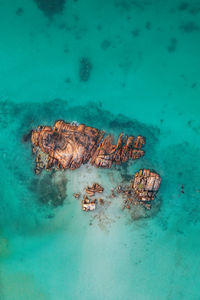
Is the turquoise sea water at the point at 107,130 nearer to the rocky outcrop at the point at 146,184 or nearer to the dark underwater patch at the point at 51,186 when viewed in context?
the dark underwater patch at the point at 51,186

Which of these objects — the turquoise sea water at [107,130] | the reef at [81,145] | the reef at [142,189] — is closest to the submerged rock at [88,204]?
the turquoise sea water at [107,130]

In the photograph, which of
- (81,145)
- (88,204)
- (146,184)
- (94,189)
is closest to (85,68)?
(81,145)

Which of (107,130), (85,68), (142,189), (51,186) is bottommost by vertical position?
(51,186)

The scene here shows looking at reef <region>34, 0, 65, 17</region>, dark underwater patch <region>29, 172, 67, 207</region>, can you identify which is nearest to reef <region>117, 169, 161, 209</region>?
dark underwater patch <region>29, 172, 67, 207</region>

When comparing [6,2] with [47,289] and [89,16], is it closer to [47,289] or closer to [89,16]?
[89,16]

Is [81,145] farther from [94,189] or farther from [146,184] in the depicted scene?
[146,184]

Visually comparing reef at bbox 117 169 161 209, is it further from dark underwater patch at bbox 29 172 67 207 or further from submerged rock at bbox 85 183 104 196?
dark underwater patch at bbox 29 172 67 207

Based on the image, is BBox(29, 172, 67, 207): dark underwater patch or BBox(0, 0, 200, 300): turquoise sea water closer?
BBox(0, 0, 200, 300): turquoise sea water

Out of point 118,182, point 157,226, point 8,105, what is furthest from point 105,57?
point 157,226
